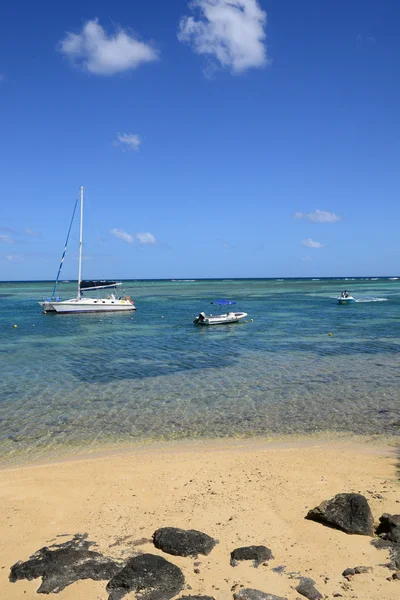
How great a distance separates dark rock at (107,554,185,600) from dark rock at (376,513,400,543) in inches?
146

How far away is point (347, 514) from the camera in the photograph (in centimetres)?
866

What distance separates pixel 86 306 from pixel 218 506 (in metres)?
58.5

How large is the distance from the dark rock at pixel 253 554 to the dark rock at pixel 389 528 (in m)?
2.12

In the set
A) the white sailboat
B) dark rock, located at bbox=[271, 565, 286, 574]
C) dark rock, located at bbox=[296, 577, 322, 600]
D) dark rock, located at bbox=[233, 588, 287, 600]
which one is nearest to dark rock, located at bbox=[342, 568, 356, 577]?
dark rock, located at bbox=[296, 577, 322, 600]

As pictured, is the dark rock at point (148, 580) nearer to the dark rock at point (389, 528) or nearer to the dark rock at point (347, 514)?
the dark rock at point (347, 514)

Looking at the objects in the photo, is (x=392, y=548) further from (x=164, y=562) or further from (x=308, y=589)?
(x=164, y=562)

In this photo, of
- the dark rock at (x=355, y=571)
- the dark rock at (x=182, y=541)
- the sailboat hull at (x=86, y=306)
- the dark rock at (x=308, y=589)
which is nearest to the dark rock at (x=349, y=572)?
the dark rock at (x=355, y=571)

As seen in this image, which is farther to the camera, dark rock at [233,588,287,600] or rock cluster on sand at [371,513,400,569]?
rock cluster on sand at [371,513,400,569]

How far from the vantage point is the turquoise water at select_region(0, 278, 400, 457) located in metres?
16.1

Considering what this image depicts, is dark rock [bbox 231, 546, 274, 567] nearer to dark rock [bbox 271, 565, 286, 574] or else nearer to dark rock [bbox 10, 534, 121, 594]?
dark rock [bbox 271, 565, 286, 574]

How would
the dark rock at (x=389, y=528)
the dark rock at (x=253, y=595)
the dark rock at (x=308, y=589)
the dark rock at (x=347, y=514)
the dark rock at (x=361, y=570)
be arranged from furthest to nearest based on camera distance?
1. the dark rock at (x=347, y=514)
2. the dark rock at (x=389, y=528)
3. the dark rock at (x=361, y=570)
4. the dark rock at (x=308, y=589)
5. the dark rock at (x=253, y=595)

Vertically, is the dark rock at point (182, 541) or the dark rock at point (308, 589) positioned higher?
the dark rock at point (182, 541)

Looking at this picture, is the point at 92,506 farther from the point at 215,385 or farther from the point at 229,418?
the point at 215,385

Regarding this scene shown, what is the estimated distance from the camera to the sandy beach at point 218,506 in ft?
23.6
